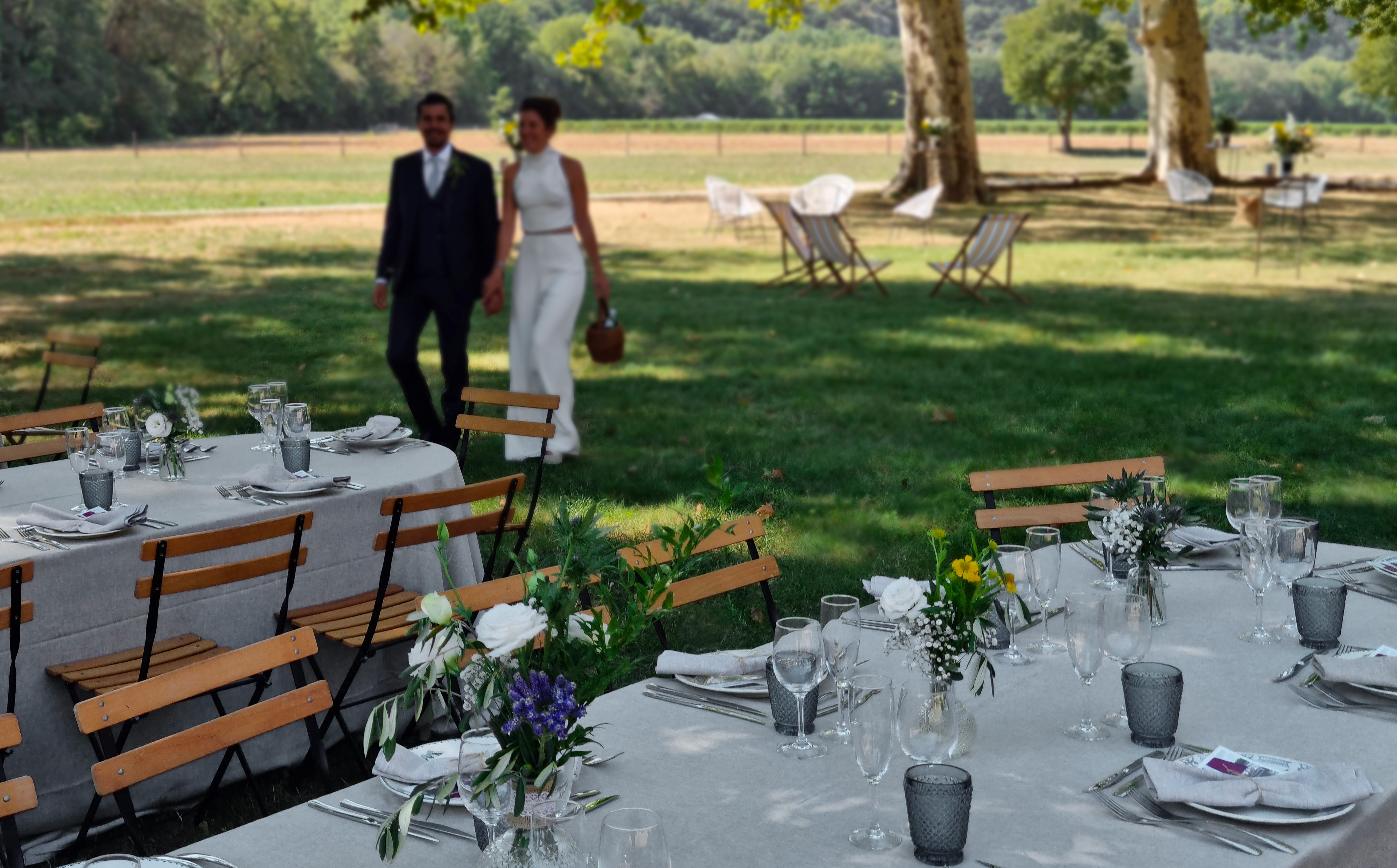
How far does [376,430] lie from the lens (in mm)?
4809

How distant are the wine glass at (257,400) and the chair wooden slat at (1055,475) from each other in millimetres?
2434

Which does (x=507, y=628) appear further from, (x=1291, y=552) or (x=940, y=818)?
(x=1291, y=552)

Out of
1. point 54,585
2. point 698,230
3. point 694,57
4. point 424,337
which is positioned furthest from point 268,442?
point 694,57

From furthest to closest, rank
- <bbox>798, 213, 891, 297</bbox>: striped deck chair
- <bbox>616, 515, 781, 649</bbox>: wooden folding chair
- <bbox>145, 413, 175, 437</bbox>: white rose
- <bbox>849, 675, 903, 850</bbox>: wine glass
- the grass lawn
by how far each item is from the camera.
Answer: <bbox>798, 213, 891, 297</bbox>: striped deck chair → the grass lawn → <bbox>145, 413, 175, 437</bbox>: white rose → <bbox>616, 515, 781, 649</bbox>: wooden folding chair → <bbox>849, 675, 903, 850</bbox>: wine glass

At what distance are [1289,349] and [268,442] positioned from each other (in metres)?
8.61

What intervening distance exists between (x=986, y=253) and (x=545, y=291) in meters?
7.41

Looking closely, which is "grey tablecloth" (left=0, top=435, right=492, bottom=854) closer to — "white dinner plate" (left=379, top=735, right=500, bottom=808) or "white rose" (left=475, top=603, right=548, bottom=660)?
"white dinner plate" (left=379, top=735, right=500, bottom=808)

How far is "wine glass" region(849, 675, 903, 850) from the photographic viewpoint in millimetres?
1935

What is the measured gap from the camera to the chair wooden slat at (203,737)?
2211mm

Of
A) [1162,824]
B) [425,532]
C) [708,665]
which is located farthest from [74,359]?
[1162,824]

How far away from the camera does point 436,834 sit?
2002 mm

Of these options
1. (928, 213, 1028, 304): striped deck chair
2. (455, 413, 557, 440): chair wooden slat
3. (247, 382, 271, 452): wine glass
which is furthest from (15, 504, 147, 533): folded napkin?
(928, 213, 1028, 304): striped deck chair

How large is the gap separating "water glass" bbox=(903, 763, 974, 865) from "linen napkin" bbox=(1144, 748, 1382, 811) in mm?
372

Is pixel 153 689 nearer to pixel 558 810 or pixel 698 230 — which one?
pixel 558 810
